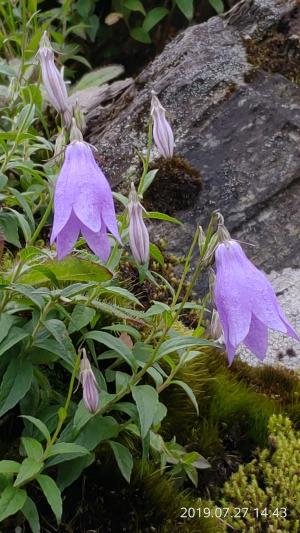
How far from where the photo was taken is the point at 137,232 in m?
1.95

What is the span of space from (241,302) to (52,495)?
678 mm

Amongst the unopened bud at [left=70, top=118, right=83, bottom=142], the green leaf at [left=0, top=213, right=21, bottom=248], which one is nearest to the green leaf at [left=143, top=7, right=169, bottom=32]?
the green leaf at [left=0, top=213, right=21, bottom=248]

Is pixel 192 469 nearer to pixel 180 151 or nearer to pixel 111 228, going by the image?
pixel 111 228

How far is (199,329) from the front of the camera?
7.44 ft

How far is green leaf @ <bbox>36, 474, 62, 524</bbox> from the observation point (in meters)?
1.92

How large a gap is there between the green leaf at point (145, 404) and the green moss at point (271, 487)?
1.91 feet

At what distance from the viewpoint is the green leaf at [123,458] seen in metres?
2.21

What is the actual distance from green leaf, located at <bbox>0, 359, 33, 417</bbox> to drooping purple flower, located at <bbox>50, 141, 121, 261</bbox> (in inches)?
17.4

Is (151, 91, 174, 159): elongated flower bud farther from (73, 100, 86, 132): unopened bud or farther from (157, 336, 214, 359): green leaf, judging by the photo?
(157, 336, 214, 359): green leaf

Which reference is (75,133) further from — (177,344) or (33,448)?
(33,448)

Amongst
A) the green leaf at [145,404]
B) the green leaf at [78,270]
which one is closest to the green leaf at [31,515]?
the green leaf at [145,404]

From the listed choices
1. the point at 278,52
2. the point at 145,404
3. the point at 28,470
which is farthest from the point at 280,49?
the point at 28,470

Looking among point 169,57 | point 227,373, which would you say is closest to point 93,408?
point 227,373

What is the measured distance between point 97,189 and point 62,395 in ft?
2.67
